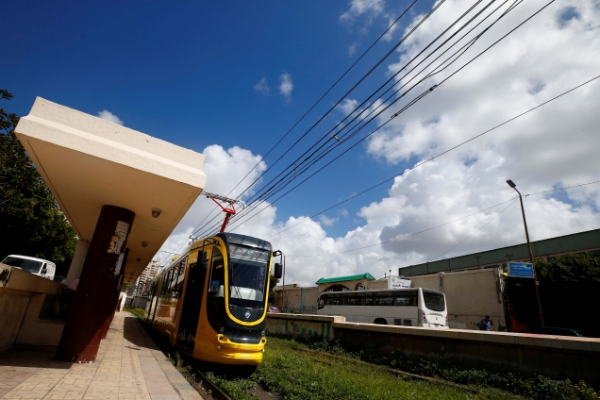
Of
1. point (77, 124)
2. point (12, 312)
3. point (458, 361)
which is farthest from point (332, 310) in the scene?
point (77, 124)

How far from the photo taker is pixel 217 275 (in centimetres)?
850

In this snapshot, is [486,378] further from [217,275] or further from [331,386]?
[217,275]

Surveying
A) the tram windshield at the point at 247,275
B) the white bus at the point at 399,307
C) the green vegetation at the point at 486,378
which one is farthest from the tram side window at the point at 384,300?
the tram windshield at the point at 247,275

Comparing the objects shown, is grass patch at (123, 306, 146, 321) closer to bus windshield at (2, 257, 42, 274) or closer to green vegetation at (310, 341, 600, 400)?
bus windshield at (2, 257, 42, 274)

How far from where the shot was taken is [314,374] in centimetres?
788

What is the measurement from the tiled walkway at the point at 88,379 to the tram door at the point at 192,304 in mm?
791

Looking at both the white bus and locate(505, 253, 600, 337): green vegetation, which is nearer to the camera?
the white bus

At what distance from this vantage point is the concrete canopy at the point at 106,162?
5746 mm

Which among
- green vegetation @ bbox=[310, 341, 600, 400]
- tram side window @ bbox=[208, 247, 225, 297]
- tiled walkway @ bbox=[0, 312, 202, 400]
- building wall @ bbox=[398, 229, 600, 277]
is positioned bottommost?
tiled walkway @ bbox=[0, 312, 202, 400]

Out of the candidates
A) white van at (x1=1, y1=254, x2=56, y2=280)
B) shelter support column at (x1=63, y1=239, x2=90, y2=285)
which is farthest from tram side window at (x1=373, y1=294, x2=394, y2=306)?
white van at (x1=1, y1=254, x2=56, y2=280)

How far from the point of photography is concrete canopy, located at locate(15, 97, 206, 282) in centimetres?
575

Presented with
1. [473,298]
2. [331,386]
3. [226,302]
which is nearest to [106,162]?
[226,302]

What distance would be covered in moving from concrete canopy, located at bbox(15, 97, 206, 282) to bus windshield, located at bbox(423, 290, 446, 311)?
1552 centimetres

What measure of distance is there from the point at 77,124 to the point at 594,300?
83.0ft
